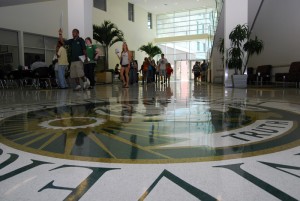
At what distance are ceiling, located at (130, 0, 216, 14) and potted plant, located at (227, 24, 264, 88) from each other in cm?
Answer: 1561

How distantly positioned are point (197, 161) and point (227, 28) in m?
9.71

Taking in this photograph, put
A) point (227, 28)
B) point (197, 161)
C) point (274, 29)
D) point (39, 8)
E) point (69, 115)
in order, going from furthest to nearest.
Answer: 1. point (39, 8)
2. point (274, 29)
3. point (227, 28)
4. point (69, 115)
5. point (197, 161)

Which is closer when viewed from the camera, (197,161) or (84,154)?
(197,161)

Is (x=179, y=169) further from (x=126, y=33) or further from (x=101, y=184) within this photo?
(x=126, y=33)

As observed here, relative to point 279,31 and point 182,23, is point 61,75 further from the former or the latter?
point 182,23

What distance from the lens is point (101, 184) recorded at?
1.43 m

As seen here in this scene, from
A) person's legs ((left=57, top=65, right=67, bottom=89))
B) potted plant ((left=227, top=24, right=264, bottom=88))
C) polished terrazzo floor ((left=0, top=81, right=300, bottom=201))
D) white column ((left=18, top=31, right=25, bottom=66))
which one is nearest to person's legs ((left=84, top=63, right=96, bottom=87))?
person's legs ((left=57, top=65, right=67, bottom=89))

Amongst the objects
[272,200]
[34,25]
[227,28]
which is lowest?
[272,200]

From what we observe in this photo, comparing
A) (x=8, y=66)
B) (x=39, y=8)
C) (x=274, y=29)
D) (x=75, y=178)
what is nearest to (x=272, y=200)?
(x=75, y=178)

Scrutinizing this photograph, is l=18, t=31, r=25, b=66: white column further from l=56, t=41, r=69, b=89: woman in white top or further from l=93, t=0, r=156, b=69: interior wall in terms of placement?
l=56, t=41, r=69, b=89: woman in white top

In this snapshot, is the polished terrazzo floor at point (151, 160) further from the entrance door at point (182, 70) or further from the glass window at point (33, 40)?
the entrance door at point (182, 70)

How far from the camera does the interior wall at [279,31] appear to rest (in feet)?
40.0

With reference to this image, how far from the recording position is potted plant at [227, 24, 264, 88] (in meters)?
10.1

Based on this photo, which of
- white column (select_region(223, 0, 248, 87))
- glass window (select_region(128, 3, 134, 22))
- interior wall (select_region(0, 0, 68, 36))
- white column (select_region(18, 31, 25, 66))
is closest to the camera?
white column (select_region(223, 0, 248, 87))
